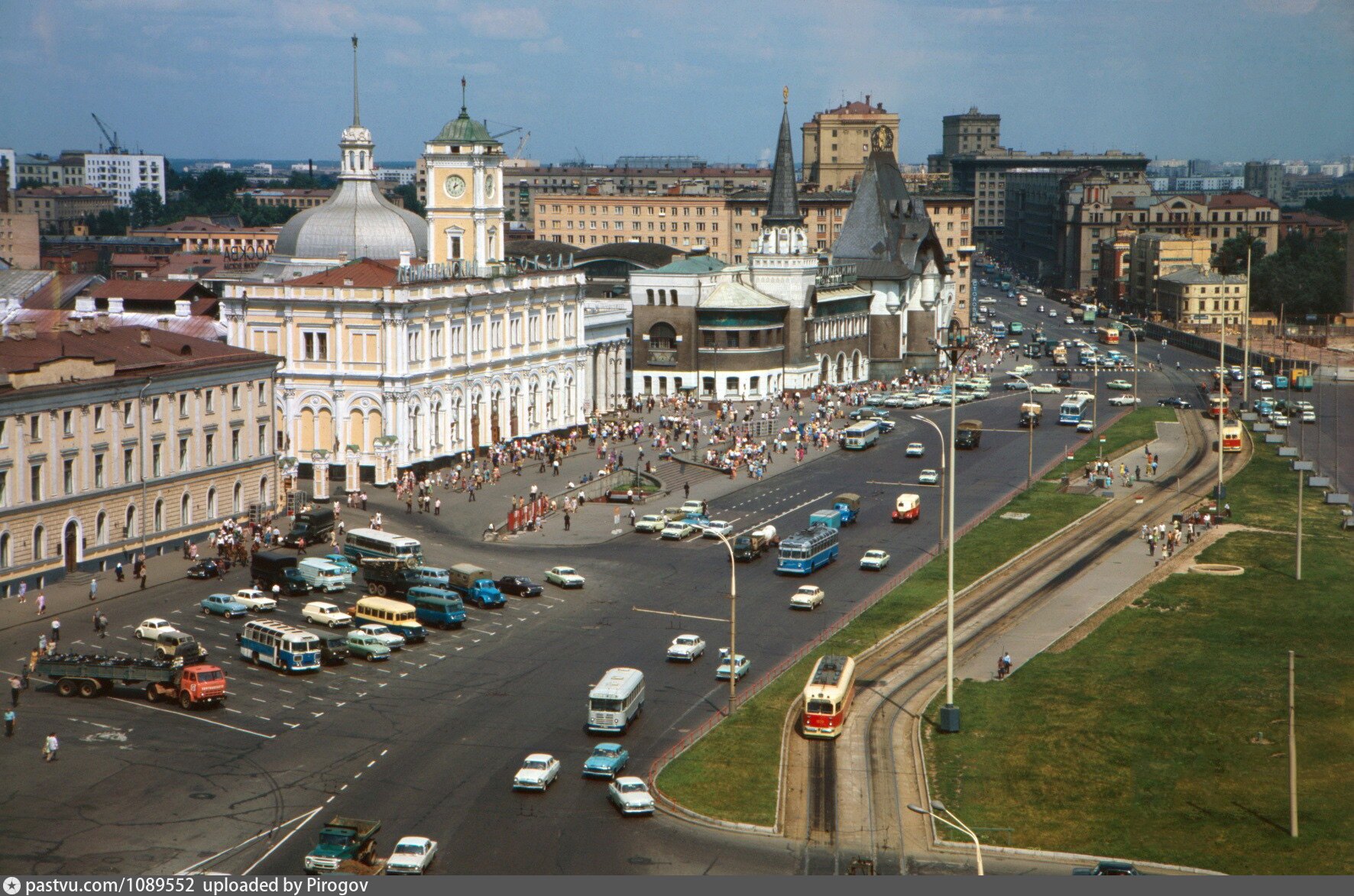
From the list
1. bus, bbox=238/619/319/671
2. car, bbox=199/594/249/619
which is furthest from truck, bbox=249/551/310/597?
bus, bbox=238/619/319/671

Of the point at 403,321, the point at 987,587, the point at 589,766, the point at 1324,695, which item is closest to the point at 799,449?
the point at 403,321

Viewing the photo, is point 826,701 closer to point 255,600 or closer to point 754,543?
point 255,600

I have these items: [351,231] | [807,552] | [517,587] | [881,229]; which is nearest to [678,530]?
[807,552]

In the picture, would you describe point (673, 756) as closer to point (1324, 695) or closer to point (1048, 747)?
point (1048, 747)

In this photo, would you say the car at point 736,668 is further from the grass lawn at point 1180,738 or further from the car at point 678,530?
the car at point 678,530

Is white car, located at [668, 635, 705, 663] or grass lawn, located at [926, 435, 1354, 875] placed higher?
white car, located at [668, 635, 705, 663]

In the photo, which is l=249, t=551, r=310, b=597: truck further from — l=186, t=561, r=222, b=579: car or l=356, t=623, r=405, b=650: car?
l=356, t=623, r=405, b=650: car
